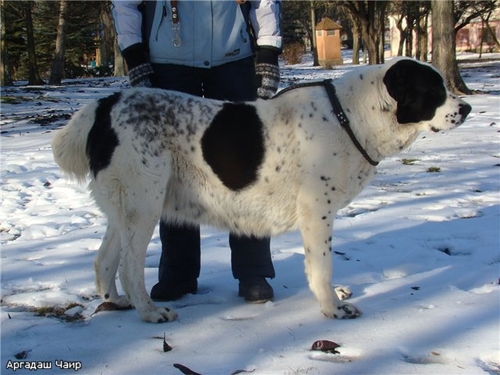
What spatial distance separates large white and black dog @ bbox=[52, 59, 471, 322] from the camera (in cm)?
319

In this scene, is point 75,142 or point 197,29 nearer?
point 75,142

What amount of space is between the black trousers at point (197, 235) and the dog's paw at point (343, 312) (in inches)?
23.1

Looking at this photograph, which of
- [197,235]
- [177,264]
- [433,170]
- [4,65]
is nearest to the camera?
[177,264]

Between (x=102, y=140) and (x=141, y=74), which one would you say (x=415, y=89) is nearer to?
(x=141, y=74)

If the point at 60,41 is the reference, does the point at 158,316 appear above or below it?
below

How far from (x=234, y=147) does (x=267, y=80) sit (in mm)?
688

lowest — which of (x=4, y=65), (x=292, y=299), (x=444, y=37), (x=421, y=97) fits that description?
(x=292, y=299)

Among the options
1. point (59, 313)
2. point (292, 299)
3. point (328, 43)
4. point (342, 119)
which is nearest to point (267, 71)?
point (342, 119)

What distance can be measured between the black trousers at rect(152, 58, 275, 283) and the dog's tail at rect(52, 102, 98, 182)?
0.63 meters

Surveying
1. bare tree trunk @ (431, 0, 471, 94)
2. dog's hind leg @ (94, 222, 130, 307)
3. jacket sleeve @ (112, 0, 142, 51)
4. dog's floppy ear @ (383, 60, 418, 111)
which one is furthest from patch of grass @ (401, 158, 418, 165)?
bare tree trunk @ (431, 0, 471, 94)

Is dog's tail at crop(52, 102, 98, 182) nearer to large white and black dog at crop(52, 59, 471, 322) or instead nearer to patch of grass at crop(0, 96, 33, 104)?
large white and black dog at crop(52, 59, 471, 322)

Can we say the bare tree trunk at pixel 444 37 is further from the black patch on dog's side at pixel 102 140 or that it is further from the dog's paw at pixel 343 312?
the black patch on dog's side at pixel 102 140

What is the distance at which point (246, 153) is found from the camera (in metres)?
3.26

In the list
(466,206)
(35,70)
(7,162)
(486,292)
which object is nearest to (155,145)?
(486,292)
